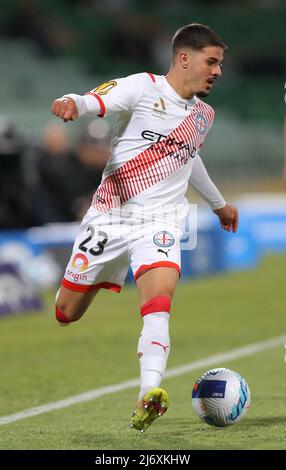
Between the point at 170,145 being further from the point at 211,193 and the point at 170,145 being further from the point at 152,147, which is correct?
the point at 211,193

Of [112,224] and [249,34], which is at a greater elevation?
[249,34]

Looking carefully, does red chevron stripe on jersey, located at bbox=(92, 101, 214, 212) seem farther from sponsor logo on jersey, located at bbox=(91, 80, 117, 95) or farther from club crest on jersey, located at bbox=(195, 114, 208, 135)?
sponsor logo on jersey, located at bbox=(91, 80, 117, 95)

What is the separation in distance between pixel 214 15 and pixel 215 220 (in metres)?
19.7

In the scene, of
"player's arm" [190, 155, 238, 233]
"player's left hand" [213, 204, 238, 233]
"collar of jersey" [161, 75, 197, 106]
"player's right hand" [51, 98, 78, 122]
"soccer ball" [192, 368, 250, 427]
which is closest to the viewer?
"player's right hand" [51, 98, 78, 122]

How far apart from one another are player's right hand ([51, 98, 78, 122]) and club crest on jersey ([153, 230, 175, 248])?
94 centimetres

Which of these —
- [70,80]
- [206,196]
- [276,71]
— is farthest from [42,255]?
[276,71]

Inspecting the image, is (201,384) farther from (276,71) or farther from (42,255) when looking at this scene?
(276,71)

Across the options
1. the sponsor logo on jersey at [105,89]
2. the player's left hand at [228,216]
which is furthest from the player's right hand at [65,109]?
the player's left hand at [228,216]

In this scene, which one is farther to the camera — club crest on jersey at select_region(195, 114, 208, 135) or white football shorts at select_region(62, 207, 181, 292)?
club crest on jersey at select_region(195, 114, 208, 135)

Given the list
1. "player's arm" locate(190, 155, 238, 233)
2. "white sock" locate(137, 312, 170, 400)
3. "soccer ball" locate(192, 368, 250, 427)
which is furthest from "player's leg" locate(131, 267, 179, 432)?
"player's arm" locate(190, 155, 238, 233)

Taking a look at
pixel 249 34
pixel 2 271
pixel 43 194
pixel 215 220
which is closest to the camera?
pixel 2 271

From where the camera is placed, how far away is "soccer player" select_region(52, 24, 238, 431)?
6.74 metres

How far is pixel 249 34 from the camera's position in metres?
36.6

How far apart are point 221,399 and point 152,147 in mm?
1452
